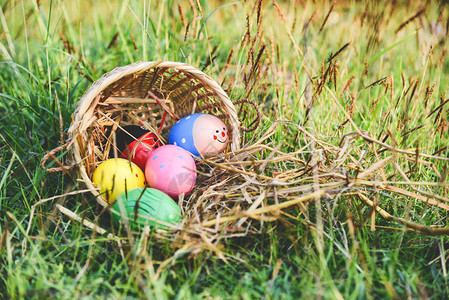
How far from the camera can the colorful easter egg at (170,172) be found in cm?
186

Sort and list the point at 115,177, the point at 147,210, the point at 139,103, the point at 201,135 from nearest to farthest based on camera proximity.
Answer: the point at 147,210 < the point at 115,177 < the point at 201,135 < the point at 139,103

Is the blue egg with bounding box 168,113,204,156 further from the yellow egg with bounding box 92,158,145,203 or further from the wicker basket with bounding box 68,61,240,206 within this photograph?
the yellow egg with bounding box 92,158,145,203

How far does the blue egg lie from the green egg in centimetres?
51

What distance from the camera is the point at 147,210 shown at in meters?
1.58

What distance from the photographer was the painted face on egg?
2.08 metres

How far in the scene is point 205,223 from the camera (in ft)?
4.87

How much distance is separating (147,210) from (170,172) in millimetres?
313

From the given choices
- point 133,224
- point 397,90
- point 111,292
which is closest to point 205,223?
point 133,224

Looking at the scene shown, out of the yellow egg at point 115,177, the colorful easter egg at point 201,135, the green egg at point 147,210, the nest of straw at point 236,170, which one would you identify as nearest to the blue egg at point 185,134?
the colorful easter egg at point 201,135

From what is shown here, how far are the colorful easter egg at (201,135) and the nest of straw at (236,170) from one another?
0.23ft

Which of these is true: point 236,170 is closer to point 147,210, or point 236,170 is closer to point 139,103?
point 147,210

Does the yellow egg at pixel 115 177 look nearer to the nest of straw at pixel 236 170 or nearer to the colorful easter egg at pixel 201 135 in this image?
the nest of straw at pixel 236 170

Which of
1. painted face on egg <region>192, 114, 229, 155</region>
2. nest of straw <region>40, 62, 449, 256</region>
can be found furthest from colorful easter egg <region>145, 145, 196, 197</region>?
painted face on egg <region>192, 114, 229, 155</region>

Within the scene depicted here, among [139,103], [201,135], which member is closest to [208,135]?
[201,135]
